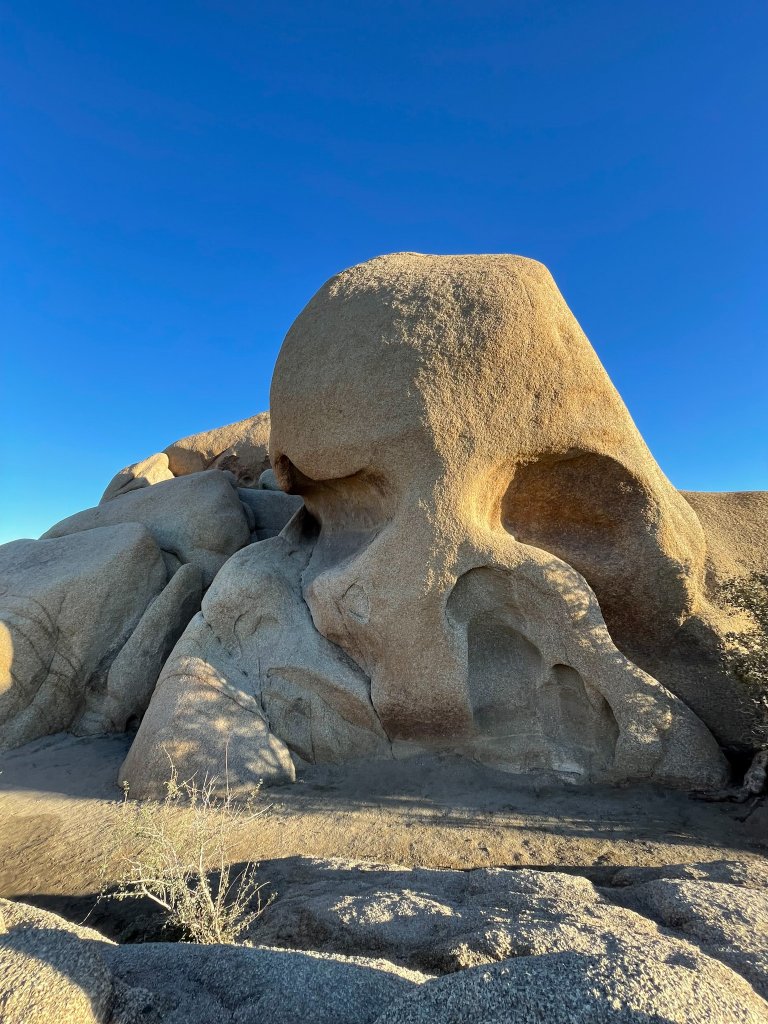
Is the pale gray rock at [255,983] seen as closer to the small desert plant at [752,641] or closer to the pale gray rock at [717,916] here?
the pale gray rock at [717,916]

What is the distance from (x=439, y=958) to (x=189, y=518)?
6.67 metres

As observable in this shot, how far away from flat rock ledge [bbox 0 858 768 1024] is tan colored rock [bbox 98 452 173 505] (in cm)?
924

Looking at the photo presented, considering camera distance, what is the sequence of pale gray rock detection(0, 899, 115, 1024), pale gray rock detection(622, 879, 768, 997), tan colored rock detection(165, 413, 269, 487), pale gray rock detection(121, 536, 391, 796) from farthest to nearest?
tan colored rock detection(165, 413, 269, 487) → pale gray rock detection(121, 536, 391, 796) → pale gray rock detection(622, 879, 768, 997) → pale gray rock detection(0, 899, 115, 1024)

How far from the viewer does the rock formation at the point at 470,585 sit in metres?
4.62

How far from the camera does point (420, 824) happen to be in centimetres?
401

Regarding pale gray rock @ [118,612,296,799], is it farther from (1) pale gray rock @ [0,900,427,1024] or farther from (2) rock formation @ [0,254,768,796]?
(1) pale gray rock @ [0,900,427,1024]

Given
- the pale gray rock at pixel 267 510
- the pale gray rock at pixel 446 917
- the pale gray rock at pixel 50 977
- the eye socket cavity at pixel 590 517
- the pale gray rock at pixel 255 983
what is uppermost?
the pale gray rock at pixel 267 510

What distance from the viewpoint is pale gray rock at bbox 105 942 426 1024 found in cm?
157

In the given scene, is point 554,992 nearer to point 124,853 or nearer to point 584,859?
point 584,859

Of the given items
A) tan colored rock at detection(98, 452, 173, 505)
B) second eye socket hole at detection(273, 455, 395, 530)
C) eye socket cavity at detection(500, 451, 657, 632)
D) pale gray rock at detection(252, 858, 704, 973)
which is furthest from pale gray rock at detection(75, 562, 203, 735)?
tan colored rock at detection(98, 452, 173, 505)

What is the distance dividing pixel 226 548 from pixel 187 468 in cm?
620

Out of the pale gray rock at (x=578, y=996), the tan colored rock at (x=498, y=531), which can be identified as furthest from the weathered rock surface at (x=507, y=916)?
the tan colored rock at (x=498, y=531)

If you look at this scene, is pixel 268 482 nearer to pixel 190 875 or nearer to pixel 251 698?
pixel 251 698

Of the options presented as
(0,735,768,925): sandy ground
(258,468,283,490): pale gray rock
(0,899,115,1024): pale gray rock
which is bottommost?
(0,735,768,925): sandy ground
